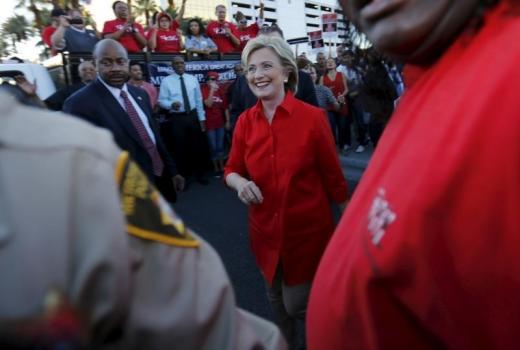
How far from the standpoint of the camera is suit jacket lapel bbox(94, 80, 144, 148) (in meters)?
3.05

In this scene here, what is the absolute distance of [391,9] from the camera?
0.80 m

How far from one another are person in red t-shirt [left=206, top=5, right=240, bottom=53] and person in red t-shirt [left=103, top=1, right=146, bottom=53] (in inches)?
60.6

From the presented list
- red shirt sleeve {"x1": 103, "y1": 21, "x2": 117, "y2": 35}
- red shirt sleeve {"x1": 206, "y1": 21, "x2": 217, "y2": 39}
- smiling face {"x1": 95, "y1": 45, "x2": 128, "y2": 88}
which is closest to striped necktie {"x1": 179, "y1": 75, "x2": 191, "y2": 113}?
red shirt sleeve {"x1": 103, "y1": 21, "x2": 117, "y2": 35}

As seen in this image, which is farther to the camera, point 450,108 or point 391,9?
point 391,9

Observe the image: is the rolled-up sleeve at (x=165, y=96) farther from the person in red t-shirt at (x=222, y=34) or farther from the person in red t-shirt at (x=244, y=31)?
the person in red t-shirt at (x=244, y=31)

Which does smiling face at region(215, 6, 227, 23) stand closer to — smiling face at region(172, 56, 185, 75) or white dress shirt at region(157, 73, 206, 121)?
smiling face at region(172, 56, 185, 75)

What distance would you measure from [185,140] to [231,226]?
94.6 inches

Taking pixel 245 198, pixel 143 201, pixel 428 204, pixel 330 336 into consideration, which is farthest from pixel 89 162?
pixel 245 198

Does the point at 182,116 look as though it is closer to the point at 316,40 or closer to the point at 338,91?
the point at 338,91

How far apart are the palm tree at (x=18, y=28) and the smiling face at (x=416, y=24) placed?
33.0 m

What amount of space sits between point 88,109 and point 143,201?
260cm

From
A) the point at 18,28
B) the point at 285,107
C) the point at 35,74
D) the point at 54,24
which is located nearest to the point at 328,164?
the point at 285,107

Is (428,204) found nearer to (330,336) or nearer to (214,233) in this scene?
(330,336)

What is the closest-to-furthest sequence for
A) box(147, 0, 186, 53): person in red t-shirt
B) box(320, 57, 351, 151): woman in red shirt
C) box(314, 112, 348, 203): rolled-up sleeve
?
1. box(314, 112, 348, 203): rolled-up sleeve
2. box(147, 0, 186, 53): person in red t-shirt
3. box(320, 57, 351, 151): woman in red shirt
